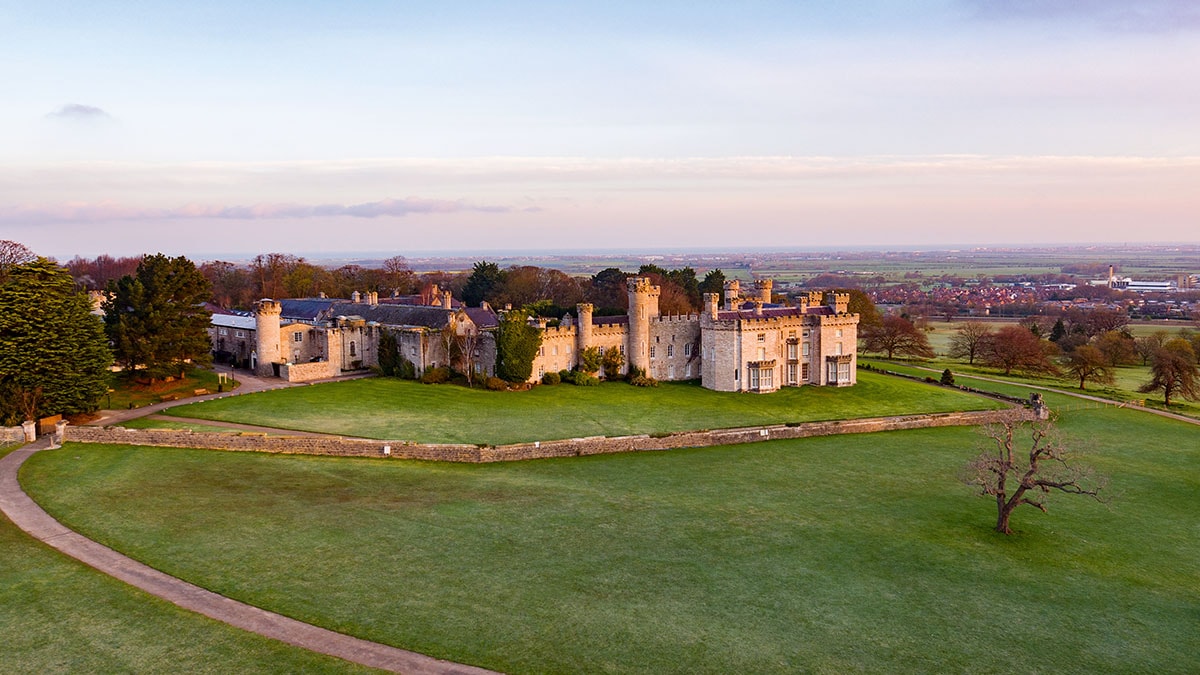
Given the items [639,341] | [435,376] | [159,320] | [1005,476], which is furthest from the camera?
[639,341]

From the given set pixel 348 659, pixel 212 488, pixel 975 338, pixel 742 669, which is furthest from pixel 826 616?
pixel 975 338

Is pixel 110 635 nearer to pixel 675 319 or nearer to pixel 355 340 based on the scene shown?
pixel 355 340

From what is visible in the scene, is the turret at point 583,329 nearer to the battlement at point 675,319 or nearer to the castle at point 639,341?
the castle at point 639,341

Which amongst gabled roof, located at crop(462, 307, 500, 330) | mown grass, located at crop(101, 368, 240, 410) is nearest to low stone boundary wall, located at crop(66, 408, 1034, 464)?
mown grass, located at crop(101, 368, 240, 410)

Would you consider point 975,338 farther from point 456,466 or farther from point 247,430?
point 247,430

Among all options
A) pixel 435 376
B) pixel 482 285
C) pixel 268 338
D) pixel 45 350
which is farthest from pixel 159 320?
pixel 482 285

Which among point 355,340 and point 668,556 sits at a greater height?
point 355,340

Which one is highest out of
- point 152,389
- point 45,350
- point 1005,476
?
point 45,350
